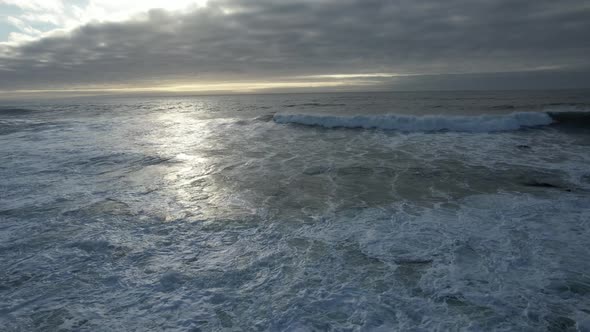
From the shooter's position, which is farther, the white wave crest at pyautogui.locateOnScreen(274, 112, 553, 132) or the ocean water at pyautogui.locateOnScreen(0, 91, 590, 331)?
the white wave crest at pyautogui.locateOnScreen(274, 112, 553, 132)

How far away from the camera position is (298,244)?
5.70m

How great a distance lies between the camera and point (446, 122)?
2123 cm

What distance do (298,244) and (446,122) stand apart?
734 inches

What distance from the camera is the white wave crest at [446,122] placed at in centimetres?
Result: 2047

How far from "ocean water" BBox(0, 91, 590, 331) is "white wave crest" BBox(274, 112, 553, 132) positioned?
818 cm

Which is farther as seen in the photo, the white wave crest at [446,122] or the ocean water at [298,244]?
the white wave crest at [446,122]

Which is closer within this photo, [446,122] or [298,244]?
[298,244]

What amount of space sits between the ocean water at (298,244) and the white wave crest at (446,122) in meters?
8.18

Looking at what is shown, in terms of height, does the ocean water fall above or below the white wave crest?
below

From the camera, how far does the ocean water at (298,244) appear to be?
395 centimetres

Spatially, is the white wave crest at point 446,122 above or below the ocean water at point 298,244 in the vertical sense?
above

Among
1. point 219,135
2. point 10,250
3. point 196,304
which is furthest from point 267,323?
point 219,135

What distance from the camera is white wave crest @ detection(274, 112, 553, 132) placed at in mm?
20469

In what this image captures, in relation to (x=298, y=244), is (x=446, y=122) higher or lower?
higher
